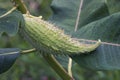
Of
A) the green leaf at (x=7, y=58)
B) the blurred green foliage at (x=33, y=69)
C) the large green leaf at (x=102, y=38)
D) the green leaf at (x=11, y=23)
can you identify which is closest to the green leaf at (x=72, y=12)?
the large green leaf at (x=102, y=38)

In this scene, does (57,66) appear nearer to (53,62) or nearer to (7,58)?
(53,62)

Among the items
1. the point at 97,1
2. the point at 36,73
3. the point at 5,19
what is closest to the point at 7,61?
the point at 5,19

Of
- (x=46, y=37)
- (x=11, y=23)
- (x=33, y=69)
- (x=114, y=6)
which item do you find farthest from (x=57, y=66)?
(x=33, y=69)

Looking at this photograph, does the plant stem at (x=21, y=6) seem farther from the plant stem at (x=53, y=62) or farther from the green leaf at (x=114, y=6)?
the green leaf at (x=114, y=6)

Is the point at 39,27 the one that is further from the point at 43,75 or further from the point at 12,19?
the point at 43,75

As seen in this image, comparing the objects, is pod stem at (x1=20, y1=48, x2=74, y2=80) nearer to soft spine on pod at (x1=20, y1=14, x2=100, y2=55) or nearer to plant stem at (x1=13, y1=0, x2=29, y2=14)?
soft spine on pod at (x1=20, y1=14, x2=100, y2=55)

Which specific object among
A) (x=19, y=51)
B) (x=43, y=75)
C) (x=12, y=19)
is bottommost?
(x=43, y=75)

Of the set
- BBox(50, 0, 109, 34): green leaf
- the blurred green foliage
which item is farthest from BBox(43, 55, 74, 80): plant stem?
the blurred green foliage
